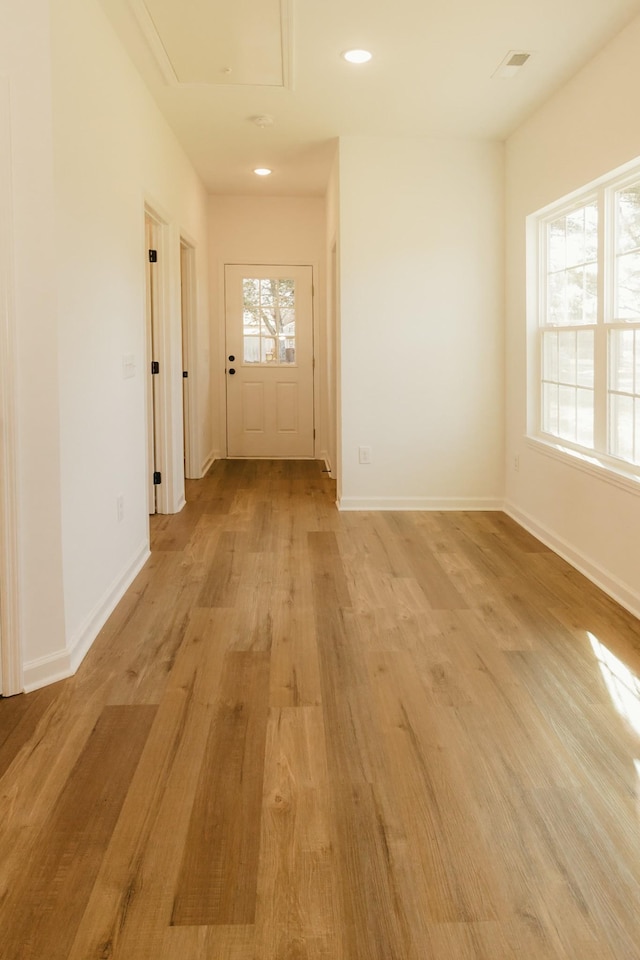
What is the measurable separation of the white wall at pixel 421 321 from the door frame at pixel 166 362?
1.19 m

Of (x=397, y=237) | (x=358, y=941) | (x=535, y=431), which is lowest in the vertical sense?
(x=358, y=941)

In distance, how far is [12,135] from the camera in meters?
2.54

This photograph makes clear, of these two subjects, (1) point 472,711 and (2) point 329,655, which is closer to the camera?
(1) point 472,711

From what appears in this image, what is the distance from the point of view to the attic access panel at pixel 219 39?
353 cm

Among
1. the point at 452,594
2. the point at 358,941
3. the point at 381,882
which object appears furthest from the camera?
the point at 452,594

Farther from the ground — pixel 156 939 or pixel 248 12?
pixel 248 12

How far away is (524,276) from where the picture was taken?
5.29m

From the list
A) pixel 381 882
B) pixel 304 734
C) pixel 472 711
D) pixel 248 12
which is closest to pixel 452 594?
pixel 472 711

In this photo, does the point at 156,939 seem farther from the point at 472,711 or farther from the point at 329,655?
the point at 329,655

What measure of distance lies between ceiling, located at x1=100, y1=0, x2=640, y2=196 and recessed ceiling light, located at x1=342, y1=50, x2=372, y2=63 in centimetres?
4

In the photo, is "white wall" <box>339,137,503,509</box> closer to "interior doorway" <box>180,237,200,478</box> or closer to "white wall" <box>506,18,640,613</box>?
"white wall" <box>506,18,640,613</box>

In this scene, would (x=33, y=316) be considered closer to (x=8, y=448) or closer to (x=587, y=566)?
(x=8, y=448)

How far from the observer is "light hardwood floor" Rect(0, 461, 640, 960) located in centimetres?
164

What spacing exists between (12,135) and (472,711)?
2.33 meters
